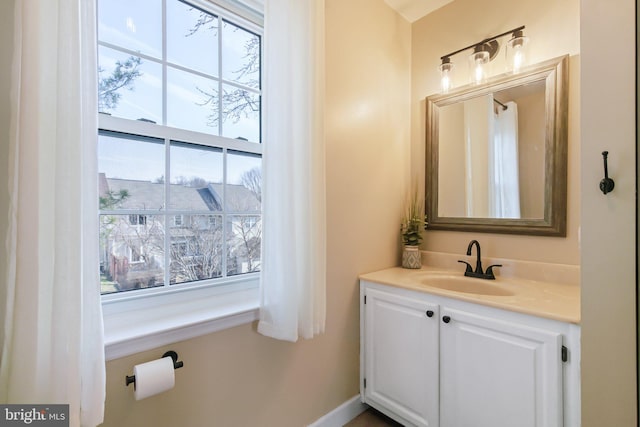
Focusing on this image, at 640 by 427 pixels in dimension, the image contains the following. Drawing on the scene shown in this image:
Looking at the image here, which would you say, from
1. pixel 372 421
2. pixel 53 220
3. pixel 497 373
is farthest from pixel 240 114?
pixel 372 421

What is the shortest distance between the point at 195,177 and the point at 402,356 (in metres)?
1.39

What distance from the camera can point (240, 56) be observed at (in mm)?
1434

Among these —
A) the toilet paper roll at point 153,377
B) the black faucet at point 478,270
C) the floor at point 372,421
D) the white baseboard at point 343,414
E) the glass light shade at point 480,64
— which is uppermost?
the glass light shade at point 480,64

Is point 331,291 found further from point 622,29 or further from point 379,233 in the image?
point 622,29

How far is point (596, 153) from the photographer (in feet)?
2.75

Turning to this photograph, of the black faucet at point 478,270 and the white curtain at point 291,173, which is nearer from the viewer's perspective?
the white curtain at point 291,173

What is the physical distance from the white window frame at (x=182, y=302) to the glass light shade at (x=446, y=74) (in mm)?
1226

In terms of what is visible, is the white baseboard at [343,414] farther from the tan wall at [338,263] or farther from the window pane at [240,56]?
the window pane at [240,56]

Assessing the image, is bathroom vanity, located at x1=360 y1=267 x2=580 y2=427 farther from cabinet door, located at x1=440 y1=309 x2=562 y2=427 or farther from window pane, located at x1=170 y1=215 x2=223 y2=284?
window pane, located at x1=170 y1=215 x2=223 y2=284

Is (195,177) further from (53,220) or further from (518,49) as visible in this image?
(518,49)

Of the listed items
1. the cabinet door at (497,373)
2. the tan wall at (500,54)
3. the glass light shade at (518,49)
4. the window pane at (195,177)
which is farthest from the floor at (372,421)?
the glass light shade at (518,49)

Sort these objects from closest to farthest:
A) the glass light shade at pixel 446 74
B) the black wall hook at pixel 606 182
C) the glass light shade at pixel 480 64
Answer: the black wall hook at pixel 606 182
the glass light shade at pixel 480 64
the glass light shade at pixel 446 74

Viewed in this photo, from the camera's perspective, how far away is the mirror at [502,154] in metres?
1.56

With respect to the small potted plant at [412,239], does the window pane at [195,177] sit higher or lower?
higher
